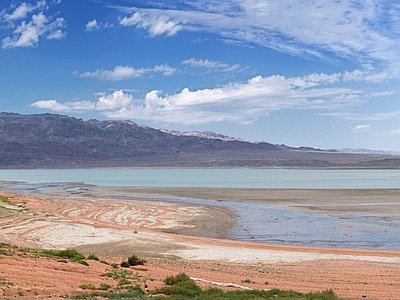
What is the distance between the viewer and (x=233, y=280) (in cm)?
1608

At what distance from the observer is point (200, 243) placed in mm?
26188

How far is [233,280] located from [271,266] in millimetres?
4204

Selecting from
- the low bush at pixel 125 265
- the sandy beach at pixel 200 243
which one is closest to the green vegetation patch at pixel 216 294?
the sandy beach at pixel 200 243

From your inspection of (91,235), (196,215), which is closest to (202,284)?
(91,235)

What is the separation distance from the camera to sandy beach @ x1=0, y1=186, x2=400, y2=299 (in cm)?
1656

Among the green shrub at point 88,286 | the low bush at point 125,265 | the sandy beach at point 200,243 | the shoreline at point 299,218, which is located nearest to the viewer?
the green shrub at point 88,286

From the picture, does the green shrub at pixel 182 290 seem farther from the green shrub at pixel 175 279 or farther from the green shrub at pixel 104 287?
the green shrub at pixel 104 287

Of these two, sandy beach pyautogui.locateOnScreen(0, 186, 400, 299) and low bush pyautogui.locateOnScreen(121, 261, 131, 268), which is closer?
sandy beach pyautogui.locateOnScreen(0, 186, 400, 299)

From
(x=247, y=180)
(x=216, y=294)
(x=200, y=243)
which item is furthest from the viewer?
(x=247, y=180)

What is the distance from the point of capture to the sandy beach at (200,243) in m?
16.6

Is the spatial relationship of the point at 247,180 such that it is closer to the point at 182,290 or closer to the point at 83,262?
the point at 83,262

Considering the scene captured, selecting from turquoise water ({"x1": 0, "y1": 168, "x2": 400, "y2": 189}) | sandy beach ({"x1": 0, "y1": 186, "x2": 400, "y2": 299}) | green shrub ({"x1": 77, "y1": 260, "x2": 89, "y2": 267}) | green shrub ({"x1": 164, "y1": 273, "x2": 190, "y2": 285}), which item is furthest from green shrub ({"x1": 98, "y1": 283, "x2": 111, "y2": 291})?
turquoise water ({"x1": 0, "y1": 168, "x2": 400, "y2": 189})

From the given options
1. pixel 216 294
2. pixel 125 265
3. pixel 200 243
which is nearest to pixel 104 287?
pixel 216 294

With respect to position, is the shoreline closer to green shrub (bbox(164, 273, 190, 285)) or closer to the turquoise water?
green shrub (bbox(164, 273, 190, 285))
